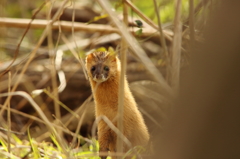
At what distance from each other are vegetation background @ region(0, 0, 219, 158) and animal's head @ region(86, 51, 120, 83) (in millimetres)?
137

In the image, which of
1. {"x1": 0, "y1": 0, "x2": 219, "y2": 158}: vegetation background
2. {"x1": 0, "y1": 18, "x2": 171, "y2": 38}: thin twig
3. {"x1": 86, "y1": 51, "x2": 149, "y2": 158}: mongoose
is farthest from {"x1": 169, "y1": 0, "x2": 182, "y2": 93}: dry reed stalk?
{"x1": 0, "y1": 18, "x2": 171, "y2": 38}: thin twig

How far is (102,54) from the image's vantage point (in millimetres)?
3383

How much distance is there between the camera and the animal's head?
3.27 meters

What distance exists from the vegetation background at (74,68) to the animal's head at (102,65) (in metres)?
0.14

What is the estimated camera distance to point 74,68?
529 centimetres

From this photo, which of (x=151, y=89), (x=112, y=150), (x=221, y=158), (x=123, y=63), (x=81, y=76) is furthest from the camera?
(x=81, y=76)

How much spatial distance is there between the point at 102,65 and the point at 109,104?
323mm

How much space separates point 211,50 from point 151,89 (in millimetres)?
2616

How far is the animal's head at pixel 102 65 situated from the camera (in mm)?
3273

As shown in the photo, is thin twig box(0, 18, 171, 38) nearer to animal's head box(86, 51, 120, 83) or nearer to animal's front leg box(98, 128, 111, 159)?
animal's head box(86, 51, 120, 83)

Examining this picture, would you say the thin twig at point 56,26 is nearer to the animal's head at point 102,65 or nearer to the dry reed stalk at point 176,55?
the animal's head at point 102,65

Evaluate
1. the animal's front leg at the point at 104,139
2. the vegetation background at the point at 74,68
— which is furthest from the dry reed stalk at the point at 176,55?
the animal's front leg at the point at 104,139

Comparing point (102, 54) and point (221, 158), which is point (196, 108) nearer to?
point (221, 158)

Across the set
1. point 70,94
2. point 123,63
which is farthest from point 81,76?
point 123,63
